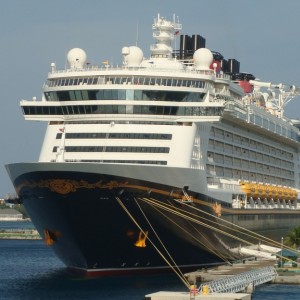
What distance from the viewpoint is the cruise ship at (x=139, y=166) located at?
58000 mm

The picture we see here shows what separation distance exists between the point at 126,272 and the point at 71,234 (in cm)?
384

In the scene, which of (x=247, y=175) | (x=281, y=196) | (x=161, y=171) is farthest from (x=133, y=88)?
(x=281, y=196)

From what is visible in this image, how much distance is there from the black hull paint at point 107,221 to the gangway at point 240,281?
373 centimetres

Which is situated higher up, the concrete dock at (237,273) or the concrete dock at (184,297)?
the concrete dock at (237,273)

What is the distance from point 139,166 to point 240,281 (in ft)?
27.1

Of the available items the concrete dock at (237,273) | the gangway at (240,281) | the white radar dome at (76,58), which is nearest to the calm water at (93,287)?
the gangway at (240,281)

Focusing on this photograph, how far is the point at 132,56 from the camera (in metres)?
66.4

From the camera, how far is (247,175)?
249 ft

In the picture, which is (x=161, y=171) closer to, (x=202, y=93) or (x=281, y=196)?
(x=202, y=93)

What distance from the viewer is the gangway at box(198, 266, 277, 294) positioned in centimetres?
5522

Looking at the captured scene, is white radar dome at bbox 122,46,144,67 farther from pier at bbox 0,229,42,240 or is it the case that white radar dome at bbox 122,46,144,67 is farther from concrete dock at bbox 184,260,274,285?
pier at bbox 0,229,42,240

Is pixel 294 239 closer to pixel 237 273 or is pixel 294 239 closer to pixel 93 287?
pixel 237 273

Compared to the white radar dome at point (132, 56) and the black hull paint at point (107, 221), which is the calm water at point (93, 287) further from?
the white radar dome at point (132, 56)

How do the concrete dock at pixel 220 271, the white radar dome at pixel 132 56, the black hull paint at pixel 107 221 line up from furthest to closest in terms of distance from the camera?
1. the white radar dome at pixel 132 56
2. the concrete dock at pixel 220 271
3. the black hull paint at pixel 107 221
